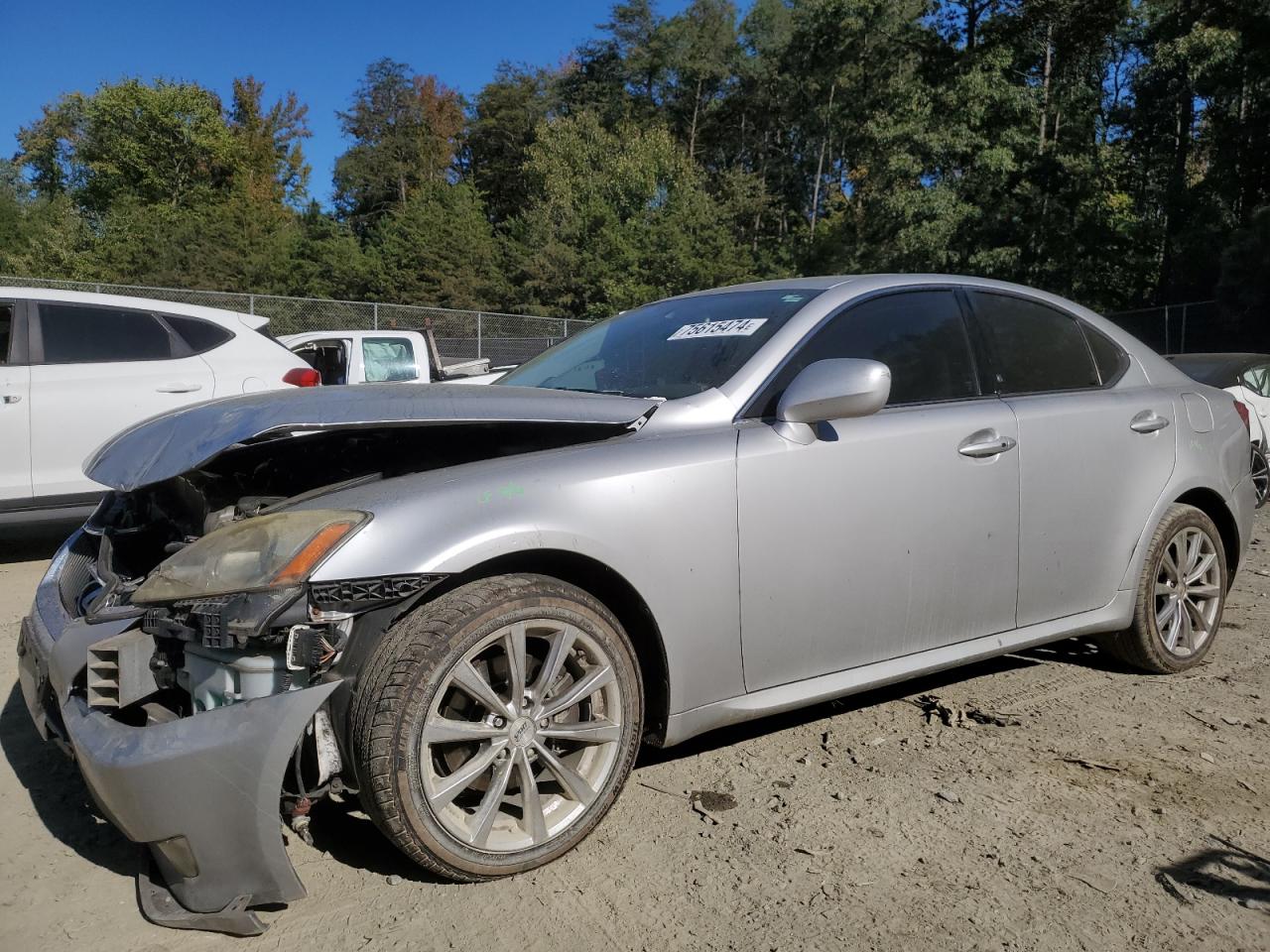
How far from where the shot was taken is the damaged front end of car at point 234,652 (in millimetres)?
2043

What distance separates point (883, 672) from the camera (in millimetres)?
→ 3002

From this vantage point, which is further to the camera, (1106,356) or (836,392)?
(1106,356)

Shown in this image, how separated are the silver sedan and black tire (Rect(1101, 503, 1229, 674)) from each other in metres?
0.02

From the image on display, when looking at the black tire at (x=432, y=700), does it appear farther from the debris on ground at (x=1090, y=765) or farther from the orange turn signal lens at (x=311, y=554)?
the debris on ground at (x=1090, y=765)

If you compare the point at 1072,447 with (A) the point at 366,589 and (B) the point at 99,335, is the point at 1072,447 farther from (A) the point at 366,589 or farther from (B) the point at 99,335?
(B) the point at 99,335

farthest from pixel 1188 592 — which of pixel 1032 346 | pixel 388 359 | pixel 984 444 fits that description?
pixel 388 359

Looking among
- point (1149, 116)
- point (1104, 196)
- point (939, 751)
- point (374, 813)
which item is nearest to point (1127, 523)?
point (939, 751)

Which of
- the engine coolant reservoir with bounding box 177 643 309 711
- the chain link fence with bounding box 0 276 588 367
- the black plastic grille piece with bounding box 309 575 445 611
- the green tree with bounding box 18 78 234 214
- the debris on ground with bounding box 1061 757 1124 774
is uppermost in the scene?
the green tree with bounding box 18 78 234 214

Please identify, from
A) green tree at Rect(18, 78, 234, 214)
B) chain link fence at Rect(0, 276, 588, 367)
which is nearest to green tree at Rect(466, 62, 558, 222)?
green tree at Rect(18, 78, 234, 214)

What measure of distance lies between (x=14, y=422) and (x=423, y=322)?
58.9 ft

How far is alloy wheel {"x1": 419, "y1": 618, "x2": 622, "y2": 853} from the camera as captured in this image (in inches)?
89.4

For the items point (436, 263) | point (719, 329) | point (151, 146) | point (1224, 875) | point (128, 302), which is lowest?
point (1224, 875)

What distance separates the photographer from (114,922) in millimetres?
2229

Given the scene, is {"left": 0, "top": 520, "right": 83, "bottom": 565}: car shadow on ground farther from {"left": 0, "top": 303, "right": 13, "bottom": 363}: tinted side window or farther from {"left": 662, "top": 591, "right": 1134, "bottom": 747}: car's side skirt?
{"left": 662, "top": 591, "right": 1134, "bottom": 747}: car's side skirt
